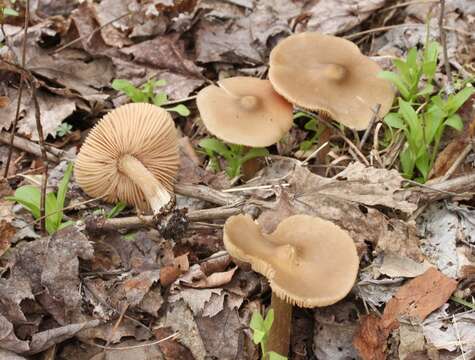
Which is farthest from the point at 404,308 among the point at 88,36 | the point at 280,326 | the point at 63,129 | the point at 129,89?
the point at 88,36

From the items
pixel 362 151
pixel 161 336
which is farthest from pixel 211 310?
pixel 362 151

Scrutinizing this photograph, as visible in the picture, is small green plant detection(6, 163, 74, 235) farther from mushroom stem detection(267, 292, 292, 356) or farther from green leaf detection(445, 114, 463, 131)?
green leaf detection(445, 114, 463, 131)

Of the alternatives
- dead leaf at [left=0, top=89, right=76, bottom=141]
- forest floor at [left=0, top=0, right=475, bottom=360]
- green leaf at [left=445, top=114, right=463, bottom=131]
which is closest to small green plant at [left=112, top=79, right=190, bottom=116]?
forest floor at [left=0, top=0, right=475, bottom=360]

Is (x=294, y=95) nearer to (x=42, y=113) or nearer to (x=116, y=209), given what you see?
(x=116, y=209)

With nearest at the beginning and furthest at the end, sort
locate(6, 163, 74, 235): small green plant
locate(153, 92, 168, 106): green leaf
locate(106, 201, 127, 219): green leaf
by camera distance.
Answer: locate(6, 163, 74, 235): small green plant < locate(106, 201, 127, 219): green leaf < locate(153, 92, 168, 106): green leaf

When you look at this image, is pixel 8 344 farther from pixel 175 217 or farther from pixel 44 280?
pixel 175 217
